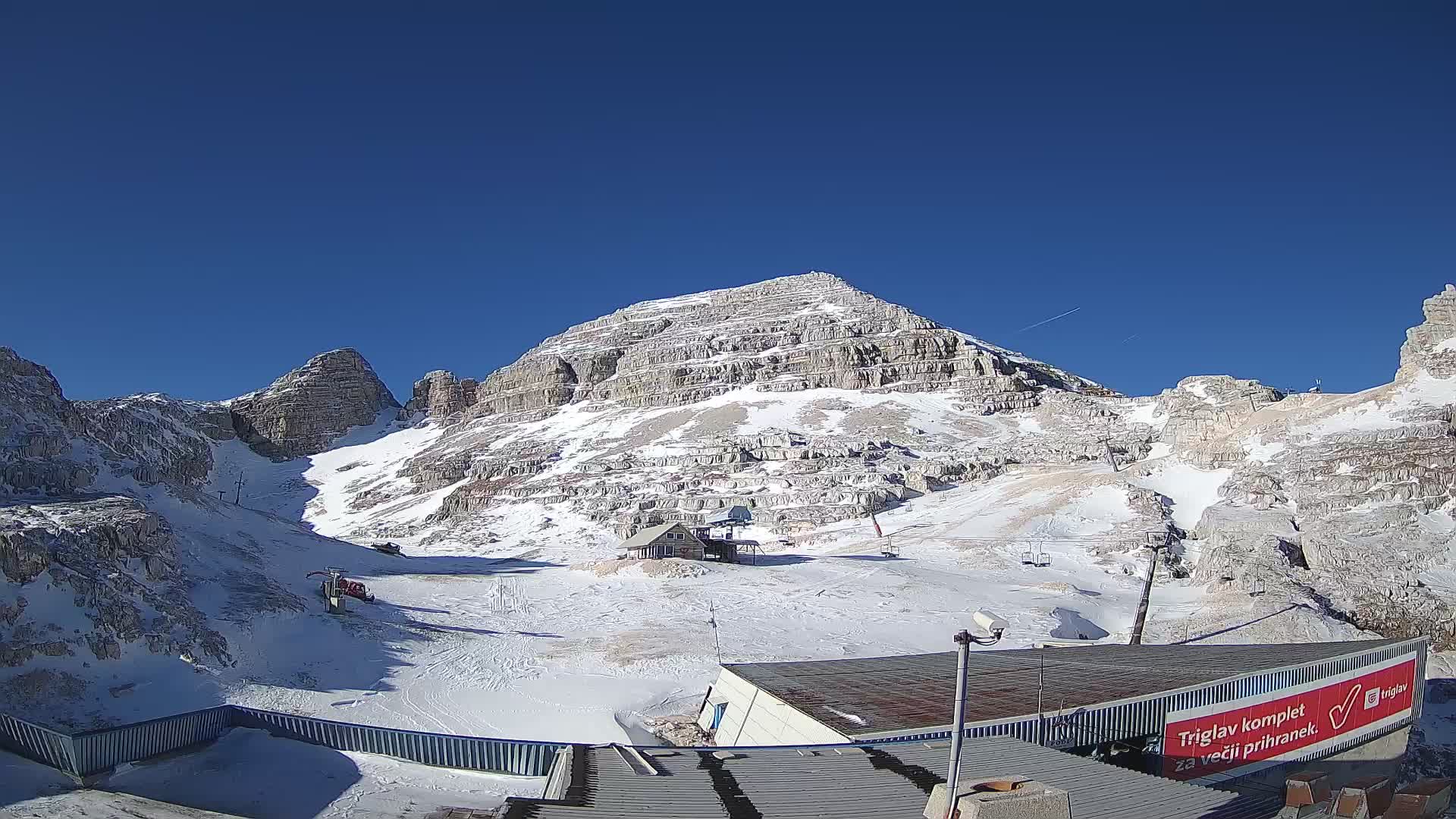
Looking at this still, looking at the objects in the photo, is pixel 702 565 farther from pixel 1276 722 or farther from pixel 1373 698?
pixel 1276 722

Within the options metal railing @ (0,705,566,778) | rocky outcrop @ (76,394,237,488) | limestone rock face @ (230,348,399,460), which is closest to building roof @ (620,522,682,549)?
rocky outcrop @ (76,394,237,488)

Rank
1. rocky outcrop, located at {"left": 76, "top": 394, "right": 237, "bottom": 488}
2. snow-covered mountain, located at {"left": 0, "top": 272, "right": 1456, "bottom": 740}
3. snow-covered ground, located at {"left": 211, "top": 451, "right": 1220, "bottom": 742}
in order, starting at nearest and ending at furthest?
snow-covered ground, located at {"left": 211, "top": 451, "right": 1220, "bottom": 742} < snow-covered mountain, located at {"left": 0, "top": 272, "right": 1456, "bottom": 740} < rocky outcrop, located at {"left": 76, "top": 394, "right": 237, "bottom": 488}

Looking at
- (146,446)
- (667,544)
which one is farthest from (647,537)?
(146,446)

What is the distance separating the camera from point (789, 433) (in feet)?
296

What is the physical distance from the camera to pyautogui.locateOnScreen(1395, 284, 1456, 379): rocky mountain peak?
4916cm

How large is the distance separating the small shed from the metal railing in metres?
33.2

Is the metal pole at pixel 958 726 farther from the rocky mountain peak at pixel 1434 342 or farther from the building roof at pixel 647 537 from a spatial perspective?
the rocky mountain peak at pixel 1434 342

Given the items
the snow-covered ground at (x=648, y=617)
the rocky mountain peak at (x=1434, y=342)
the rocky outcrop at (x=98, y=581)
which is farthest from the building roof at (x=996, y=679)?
the rocky mountain peak at (x=1434, y=342)

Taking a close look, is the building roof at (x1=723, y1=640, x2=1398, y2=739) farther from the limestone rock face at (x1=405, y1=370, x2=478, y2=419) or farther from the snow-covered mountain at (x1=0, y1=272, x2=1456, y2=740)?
the limestone rock face at (x1=405, y1=370, x2=478, y2=419)

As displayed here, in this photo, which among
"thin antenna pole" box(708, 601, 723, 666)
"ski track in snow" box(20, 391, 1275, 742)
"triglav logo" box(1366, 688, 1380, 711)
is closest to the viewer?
"triglav logo" box(1366, 688, 1380, 711)

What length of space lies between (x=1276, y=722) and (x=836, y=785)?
11923mm

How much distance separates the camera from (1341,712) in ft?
61.6

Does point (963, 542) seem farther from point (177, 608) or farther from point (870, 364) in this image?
point (870, 364)

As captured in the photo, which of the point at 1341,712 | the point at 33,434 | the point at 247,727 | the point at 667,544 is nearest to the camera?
the point at 247,727
